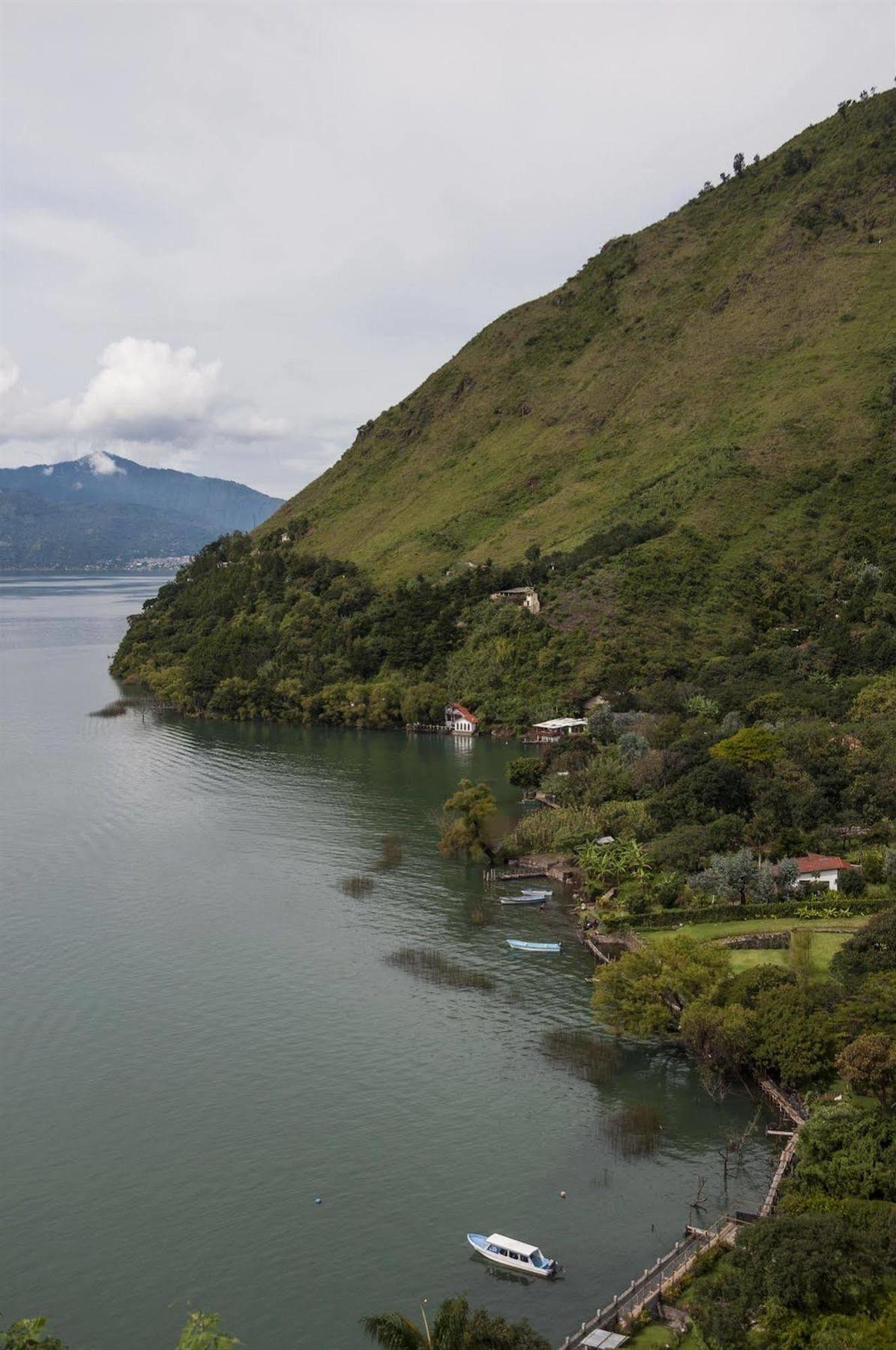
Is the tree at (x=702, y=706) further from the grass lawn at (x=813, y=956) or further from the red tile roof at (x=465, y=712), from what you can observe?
the grass lawn at (x=813, y=956)

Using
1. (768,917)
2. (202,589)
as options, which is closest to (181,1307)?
(768,917)

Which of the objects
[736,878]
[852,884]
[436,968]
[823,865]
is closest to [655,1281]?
[436,968]

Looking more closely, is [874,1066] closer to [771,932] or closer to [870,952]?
[870,952]

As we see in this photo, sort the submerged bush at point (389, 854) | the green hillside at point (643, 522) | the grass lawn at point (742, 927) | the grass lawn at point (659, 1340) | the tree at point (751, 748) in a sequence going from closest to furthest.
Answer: the grass lawn at point (659, 1340)
the grass lawn at point (742, 927)
the submerged bush at point (389, 854)
the tree at point (751, 748)
the green hillside at point (643, 522)

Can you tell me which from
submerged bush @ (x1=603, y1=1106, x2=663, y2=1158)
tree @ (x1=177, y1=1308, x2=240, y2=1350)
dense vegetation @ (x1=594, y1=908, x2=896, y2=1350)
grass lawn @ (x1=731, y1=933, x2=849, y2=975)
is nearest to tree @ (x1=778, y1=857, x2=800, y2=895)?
grass lawn @ (x1=731, y1=933, x2=849, y2=975)

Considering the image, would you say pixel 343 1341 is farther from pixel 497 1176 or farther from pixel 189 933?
pixel 189 933

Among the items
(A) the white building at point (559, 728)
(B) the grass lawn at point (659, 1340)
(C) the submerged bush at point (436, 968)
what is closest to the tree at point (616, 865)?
(C) the submerged bush at point (436, 968)

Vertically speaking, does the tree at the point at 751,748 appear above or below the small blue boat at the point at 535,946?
above
